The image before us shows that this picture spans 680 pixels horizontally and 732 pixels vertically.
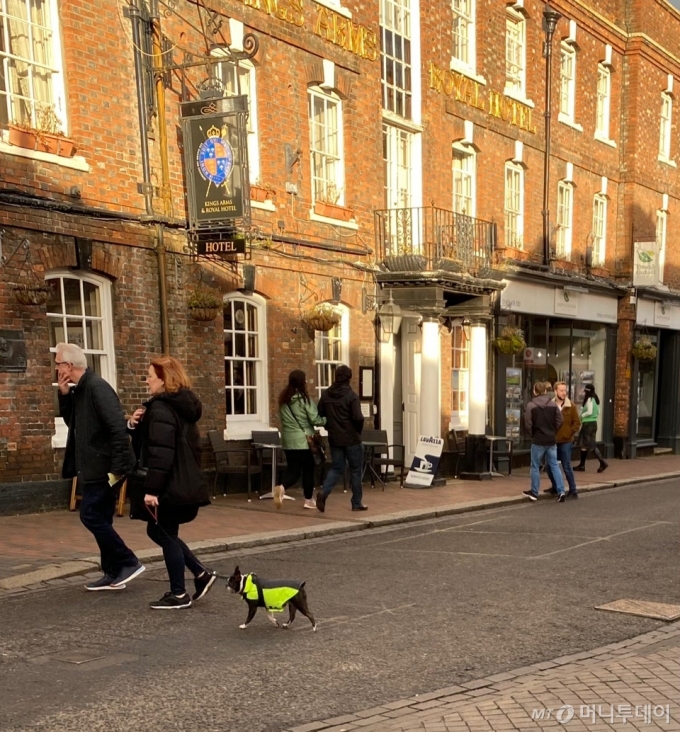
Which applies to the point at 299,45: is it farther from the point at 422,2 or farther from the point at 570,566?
the point at 570,566

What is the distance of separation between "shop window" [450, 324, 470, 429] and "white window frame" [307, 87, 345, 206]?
4.43m

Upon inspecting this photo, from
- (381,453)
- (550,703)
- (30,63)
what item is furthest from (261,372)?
(550,703)

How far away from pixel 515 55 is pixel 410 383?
8786mm

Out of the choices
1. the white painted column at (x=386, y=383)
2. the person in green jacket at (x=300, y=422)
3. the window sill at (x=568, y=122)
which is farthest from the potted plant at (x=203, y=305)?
the window sill at (x=568, y=122)

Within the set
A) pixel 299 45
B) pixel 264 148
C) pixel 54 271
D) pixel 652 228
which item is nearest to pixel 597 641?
pixel 54 271

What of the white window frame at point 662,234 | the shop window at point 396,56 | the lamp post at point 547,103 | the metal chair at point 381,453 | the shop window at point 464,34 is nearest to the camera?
the metal chair at point 381,453

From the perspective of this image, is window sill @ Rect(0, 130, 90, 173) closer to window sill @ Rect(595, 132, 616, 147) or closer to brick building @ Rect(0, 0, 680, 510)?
brick building @ Rect(0, 0, 680, 510)

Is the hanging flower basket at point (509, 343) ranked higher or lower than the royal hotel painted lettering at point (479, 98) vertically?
lower

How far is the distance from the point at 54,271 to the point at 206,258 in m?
2.39

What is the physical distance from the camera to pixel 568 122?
21.1 meters

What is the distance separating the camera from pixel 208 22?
12.0m

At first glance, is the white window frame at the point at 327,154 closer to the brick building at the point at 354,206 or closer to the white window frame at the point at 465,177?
the brick building at the point at 354,206

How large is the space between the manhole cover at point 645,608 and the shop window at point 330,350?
8481 millimetres

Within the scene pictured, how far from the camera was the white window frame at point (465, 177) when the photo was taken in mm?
17766
